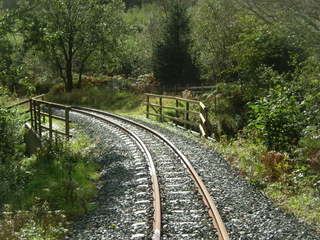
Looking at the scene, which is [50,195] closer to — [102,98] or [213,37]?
[102,98]

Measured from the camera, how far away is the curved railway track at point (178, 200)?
673 cm

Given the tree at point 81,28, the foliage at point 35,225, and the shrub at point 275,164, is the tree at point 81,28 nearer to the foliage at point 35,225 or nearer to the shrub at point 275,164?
the shrub at point 275,164

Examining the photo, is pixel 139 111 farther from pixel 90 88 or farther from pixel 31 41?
pixel 31 41

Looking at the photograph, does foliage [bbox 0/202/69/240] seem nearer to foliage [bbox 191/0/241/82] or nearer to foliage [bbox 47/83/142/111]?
foliage [bbox 47/83/142/111]

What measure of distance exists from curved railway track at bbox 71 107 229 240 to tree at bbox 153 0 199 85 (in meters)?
23.7

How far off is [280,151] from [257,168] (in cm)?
147

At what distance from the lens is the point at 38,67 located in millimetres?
42094

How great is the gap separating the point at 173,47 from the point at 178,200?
2909 cm

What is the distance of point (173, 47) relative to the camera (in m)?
36.3

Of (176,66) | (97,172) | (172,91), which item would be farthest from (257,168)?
(176,66)

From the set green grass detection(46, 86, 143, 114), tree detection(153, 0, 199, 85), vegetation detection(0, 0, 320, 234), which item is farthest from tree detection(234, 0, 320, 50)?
tree detection(153, 0, 199, 85)

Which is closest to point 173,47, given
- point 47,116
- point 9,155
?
point 47,116

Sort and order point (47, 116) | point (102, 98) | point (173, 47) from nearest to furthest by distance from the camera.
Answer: point (47, 116)
point (102, 98)
point (173, 47)

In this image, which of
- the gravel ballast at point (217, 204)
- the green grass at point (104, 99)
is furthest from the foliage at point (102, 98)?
the gravel ballast at point (217, 204)
